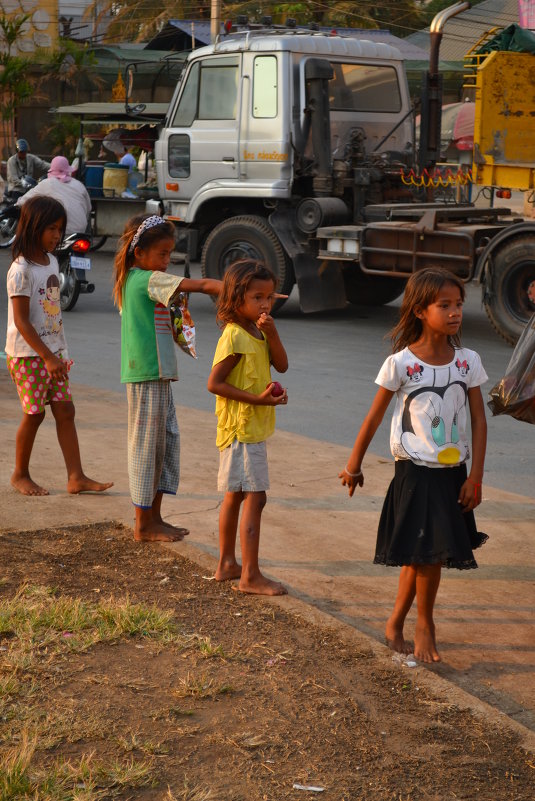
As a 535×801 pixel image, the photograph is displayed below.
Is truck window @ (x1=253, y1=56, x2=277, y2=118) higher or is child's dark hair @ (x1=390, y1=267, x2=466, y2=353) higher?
truck window @ (x1=253, y1=56, x2=277, y2=118)

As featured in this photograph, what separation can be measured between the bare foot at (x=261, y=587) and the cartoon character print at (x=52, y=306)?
6.15ft

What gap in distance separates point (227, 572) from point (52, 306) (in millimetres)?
1831

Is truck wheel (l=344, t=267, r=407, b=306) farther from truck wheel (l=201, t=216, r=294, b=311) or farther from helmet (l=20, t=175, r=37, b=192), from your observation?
helmet (l=20, t=175, r=37, b=192)

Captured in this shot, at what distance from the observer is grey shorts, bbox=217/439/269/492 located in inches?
170

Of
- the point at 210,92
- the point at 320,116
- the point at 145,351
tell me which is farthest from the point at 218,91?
the point at 145,351

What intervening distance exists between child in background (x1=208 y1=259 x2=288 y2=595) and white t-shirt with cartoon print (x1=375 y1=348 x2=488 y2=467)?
2.03 feet

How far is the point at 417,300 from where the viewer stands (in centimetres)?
382

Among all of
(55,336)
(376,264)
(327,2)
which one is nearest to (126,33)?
(327,2)

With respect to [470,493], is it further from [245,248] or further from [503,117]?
[245,248]

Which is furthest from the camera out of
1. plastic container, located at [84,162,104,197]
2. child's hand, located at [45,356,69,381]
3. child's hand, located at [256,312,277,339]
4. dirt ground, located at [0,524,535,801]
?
plastic container, located at [84,162,104,197]

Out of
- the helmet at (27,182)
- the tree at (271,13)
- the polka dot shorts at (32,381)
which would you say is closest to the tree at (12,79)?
the tree at (271,13)

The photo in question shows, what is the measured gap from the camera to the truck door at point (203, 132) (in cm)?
1211

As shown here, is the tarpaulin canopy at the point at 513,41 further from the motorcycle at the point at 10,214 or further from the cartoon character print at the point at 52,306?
the cartoon character print at the point at 52,306

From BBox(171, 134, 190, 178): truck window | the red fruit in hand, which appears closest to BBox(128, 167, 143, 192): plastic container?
BBox(171, 134, 190, 178): truck window
